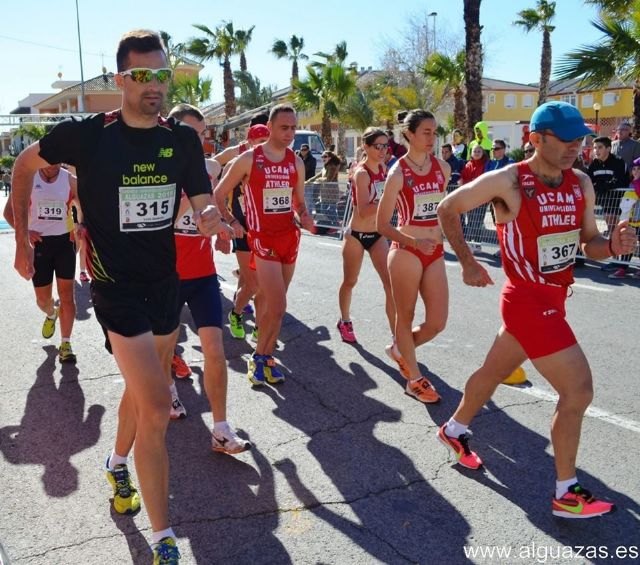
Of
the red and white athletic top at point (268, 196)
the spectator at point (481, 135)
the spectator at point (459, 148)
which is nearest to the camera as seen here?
A: the red and white athletic top at point (268, 196)

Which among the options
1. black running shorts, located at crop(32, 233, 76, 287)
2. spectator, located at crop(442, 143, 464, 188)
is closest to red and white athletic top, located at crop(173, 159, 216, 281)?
black running shorts, located at crop(32, 233, 76, 287)

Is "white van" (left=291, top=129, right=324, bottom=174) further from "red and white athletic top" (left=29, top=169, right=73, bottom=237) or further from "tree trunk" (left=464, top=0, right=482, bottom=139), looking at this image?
"red and white athletic top" (left=29, top=169, right=73, bottom=237)

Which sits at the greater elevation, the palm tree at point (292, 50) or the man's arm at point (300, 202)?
the palm tree at point (292, 50)

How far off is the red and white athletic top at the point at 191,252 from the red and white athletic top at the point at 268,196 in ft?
2.77

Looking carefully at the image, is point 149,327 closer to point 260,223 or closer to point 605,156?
point 260,223

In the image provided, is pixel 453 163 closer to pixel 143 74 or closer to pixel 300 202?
pixel 300 202

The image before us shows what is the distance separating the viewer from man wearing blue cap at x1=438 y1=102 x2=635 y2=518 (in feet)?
11.1

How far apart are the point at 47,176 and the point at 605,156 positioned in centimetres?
836

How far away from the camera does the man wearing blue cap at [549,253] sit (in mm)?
3373

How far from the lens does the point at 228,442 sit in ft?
13.6

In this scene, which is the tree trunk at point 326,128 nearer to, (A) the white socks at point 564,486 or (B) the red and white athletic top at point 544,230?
(B) the red and white athletic top at point 544,230

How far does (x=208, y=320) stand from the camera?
4.33 metres

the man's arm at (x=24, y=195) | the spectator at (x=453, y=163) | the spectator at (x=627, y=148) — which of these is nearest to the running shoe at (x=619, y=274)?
the spectator at (x=627, y=148)

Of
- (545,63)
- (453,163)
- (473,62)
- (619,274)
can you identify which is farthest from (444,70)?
(619,274)
